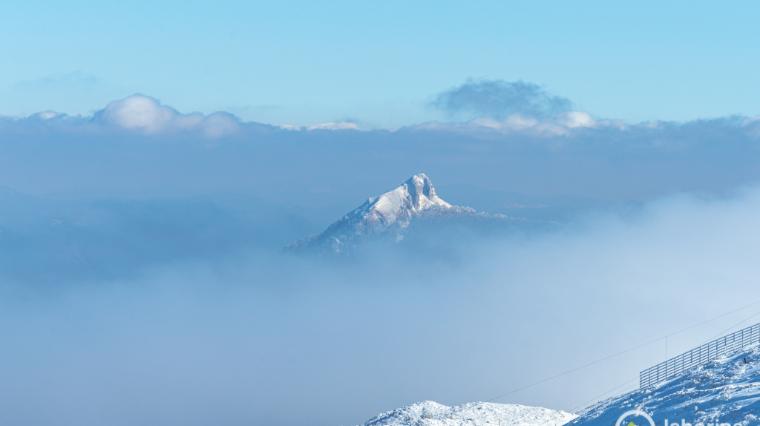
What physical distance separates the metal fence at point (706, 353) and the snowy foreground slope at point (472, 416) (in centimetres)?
1356

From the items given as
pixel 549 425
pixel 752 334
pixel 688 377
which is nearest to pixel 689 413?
pixel 688 377

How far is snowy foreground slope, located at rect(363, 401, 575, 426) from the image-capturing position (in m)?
151

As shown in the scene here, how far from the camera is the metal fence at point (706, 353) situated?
132875 millimetres

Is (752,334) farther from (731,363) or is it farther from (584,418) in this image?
(584,418)

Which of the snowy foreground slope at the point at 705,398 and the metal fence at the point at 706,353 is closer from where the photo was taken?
the snowy foreground slope at the point at 705,398

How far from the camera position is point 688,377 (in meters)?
126

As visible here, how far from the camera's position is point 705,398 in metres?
116

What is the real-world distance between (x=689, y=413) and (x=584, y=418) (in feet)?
57.4
